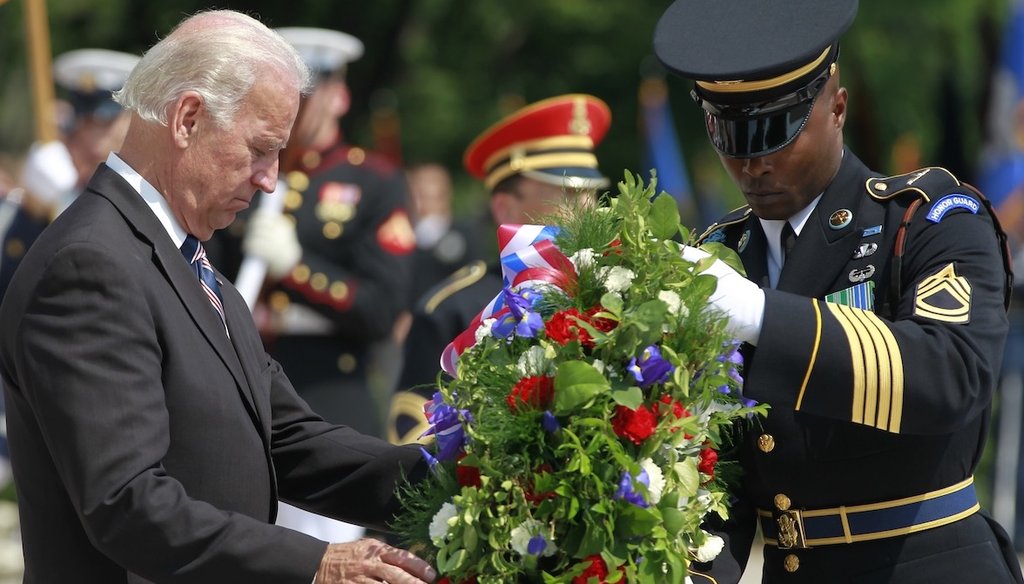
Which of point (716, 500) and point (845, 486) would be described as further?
point (845, 486)

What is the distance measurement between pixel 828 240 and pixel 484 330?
86 cm

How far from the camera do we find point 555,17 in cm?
1694

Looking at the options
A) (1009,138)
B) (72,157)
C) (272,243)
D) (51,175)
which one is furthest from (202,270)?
(1009,138)

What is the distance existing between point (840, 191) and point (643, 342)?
834mm

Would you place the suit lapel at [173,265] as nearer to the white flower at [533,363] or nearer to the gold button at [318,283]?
the white flower at [533,363]

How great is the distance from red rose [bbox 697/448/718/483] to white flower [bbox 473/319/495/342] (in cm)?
50

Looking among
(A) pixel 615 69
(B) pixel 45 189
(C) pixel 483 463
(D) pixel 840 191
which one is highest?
(D) pixel 840 191

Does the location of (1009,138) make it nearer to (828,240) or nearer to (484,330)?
(828,240)

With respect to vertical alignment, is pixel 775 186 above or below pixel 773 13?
below

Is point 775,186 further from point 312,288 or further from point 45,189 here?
point 45,189

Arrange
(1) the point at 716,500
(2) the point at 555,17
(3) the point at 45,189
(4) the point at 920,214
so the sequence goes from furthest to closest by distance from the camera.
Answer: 1. (2) the point at 555,17
2. (3) the point at 45,189
3. (4) the point at 920,214
4. (1) the point at 716,500

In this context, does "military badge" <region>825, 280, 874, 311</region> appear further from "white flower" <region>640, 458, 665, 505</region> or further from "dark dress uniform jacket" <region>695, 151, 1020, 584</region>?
"white flower" <region>640, 458, 665, 505</region>

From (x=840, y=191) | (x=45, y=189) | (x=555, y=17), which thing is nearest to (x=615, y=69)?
(x=555, y=17)

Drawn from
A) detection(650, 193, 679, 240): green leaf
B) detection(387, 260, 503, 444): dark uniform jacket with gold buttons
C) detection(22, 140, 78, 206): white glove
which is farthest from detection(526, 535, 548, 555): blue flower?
detection(22, 140, 78, 206): white glove
